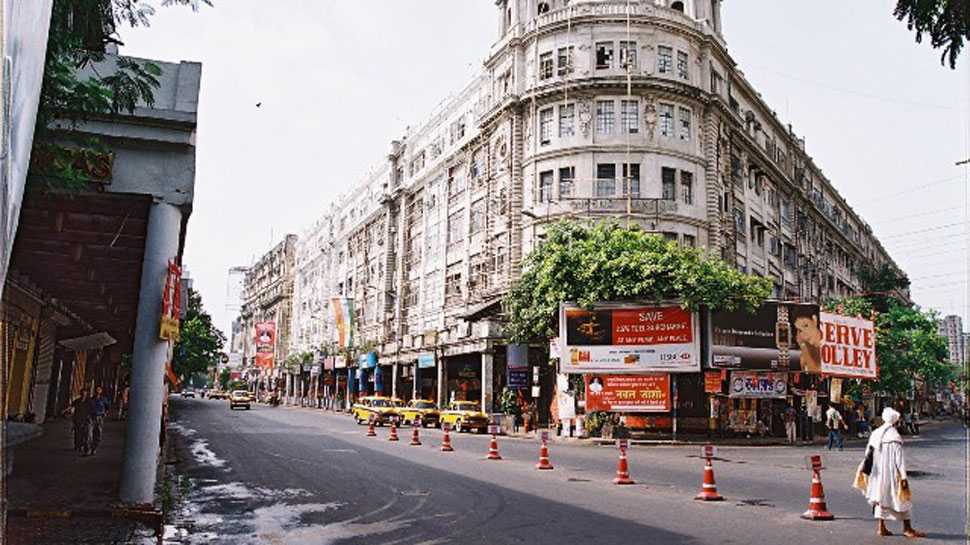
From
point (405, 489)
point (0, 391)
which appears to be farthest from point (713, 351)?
point (0, 391)

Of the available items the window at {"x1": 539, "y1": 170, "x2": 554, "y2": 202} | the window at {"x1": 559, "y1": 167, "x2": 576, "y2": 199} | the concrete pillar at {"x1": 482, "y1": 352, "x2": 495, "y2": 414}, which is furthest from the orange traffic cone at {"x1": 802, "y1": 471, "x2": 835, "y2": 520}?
the concrete pillar at {"x1": 482, "y1": 352, "x2": 495, "y2": 414}

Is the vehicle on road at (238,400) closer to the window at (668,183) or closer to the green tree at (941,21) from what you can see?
the window at (668,183)

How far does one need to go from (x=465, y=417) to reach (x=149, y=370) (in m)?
27.9

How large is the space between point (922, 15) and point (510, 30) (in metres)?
39.6

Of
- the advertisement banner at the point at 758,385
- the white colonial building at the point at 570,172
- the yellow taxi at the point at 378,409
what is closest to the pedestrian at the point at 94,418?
the yellow taxi at the point at 378,409

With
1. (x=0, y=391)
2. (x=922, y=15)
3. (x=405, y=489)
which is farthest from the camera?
(x=405, y=489)

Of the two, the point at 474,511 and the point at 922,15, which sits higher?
the point at 922,15

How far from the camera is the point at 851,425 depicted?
137 feet

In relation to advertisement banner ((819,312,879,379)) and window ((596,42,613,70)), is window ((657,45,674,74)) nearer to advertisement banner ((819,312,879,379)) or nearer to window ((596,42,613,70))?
window ((596,42,613,70))

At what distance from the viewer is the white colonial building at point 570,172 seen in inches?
1544

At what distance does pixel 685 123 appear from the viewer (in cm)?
4050

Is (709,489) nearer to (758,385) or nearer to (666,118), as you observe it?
(758,385)

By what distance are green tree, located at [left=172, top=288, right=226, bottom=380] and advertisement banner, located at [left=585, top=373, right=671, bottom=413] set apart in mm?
37974

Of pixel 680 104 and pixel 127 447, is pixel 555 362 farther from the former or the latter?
pixel 127 447
